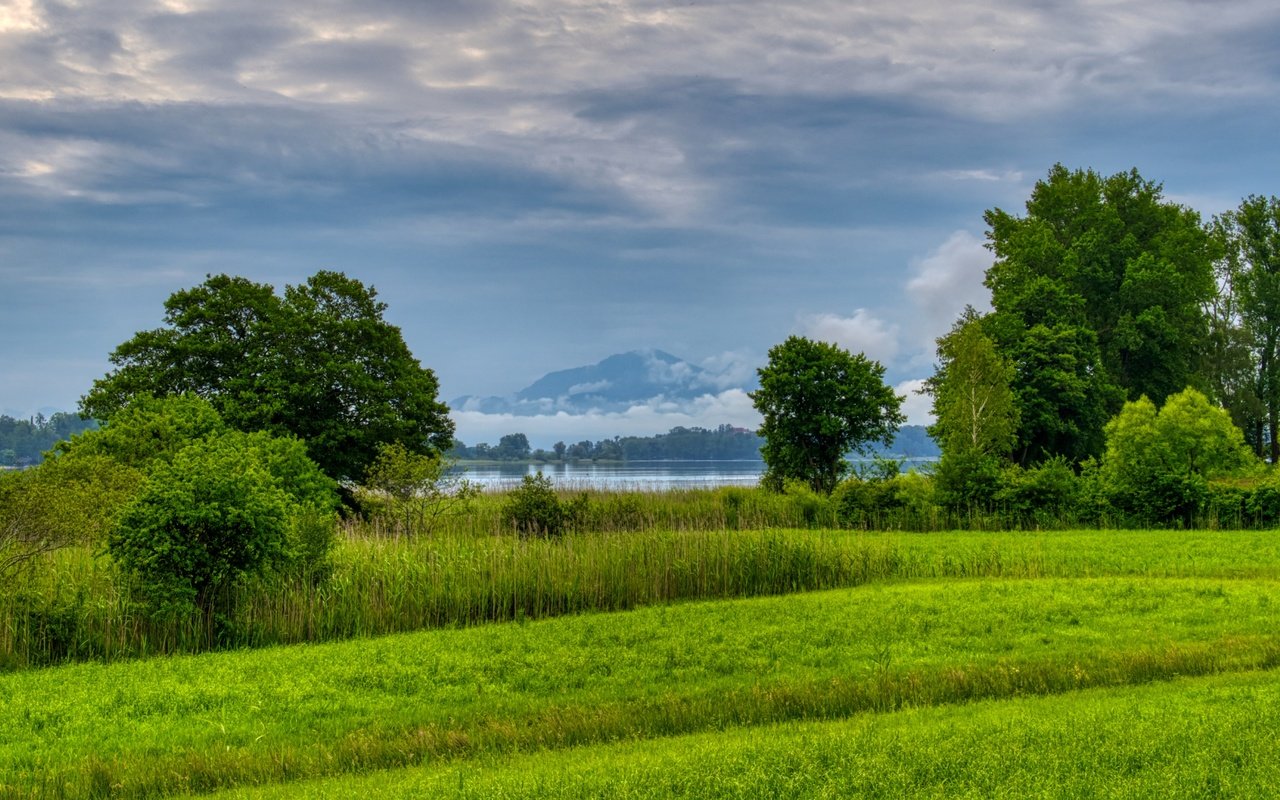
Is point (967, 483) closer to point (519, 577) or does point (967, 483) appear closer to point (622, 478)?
point (519, 577)

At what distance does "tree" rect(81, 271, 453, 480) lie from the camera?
118ft

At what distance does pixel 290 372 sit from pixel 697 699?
29.9 meters

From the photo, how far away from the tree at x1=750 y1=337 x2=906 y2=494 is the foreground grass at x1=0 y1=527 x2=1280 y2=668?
1424 cm

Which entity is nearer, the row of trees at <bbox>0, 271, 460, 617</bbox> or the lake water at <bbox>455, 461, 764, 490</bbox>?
the row of trees at <bbox>0, 271, 460, 617</bbox>

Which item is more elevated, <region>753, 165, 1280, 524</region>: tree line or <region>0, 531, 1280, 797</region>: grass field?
<region>753, 165, 1280, 524</region>: tree line

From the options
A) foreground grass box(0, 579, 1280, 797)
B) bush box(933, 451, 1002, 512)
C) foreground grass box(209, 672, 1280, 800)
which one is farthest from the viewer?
bush box(933, 451, 1002, 512)

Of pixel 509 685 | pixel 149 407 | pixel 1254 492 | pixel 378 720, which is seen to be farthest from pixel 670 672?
pixel 1254 492

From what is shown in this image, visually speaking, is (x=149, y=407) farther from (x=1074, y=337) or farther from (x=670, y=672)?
(x=1074, y=337)

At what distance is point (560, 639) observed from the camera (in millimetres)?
15008

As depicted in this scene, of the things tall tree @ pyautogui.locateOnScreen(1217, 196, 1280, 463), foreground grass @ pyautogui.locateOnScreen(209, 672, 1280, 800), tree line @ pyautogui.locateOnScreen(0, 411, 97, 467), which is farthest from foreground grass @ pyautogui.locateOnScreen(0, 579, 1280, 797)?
tree line @ pyautogui.locateOnScreen(0, 411, 97, 467)

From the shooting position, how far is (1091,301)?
55312 millimetres

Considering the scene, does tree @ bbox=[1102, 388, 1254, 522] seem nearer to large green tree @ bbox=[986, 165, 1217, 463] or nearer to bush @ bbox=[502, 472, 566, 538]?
large green tree @ bbox=[986, 165, 1217, 463]

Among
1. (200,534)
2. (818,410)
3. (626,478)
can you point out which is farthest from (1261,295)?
(200,534)

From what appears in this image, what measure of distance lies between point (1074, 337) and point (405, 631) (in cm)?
4137
